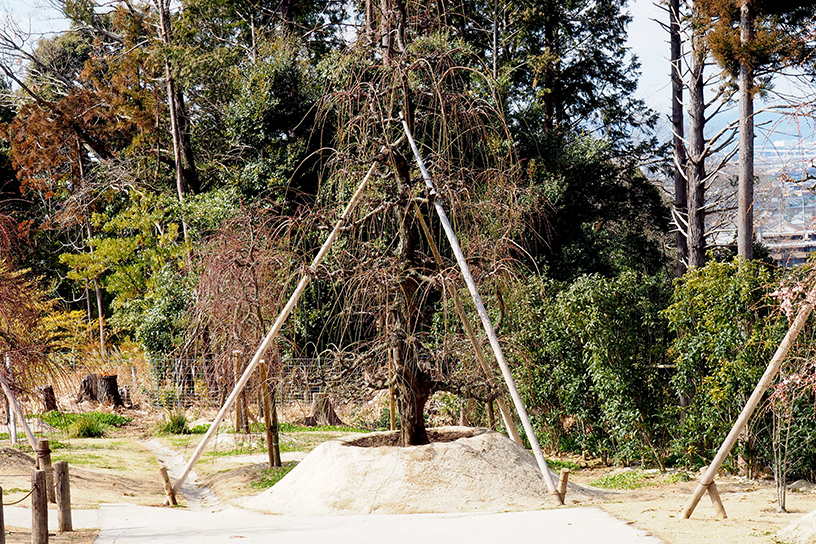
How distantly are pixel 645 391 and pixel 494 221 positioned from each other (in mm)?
4324

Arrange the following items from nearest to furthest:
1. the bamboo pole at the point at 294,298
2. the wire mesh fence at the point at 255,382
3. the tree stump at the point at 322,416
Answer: the bamboo pole at the point at 294,298
the wire mesh fence at the point at 255,382
the tree stump at the point at 322,416

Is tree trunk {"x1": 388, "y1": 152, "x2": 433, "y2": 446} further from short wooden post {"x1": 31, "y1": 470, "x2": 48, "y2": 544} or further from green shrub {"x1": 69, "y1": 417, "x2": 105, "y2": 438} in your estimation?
green shrub {"x1": 69, "y1": 417, "x2": 105, "y2": 438}

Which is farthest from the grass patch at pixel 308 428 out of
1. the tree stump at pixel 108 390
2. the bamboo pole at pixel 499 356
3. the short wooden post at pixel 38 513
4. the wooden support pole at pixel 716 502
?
the wooden support pole at pixel 716 502

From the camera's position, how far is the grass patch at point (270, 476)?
966 centimetres

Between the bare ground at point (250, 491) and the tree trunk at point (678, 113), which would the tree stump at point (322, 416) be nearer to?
the bare ground at point (250, 491)

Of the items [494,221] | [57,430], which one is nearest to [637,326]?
[494,221]

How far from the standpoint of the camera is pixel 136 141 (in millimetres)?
23641

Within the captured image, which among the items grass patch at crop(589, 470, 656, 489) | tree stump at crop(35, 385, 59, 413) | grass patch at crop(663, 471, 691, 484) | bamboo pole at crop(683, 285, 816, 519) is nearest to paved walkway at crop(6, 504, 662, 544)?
bamboo pole at crop(683, 285, 816, 519)

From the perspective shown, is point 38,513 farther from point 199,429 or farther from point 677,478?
point 199,429

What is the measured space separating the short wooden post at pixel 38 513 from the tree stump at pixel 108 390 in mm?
13868

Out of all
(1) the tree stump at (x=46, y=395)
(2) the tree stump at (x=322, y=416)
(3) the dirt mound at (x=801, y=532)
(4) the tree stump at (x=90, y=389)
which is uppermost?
(1) the tree stump at (x=46, y=395)

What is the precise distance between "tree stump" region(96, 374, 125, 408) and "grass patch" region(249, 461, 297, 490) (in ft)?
33.3

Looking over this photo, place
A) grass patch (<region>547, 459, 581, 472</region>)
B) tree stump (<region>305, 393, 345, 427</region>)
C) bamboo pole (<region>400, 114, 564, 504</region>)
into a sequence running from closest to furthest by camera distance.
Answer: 1. bamboo pole (<region>400, 114, 564, 504</region>)
2. grass patch (<region>547, 459, 581, 472</region>)
3. tree stump (<region>305, 393, 345, 427</region>)

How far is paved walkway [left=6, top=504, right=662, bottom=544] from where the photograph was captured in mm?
5867
